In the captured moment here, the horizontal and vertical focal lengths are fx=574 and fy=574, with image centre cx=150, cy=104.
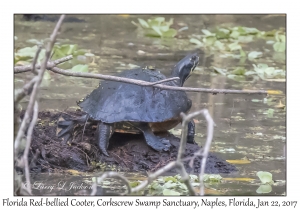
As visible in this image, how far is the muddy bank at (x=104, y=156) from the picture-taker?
4.04m

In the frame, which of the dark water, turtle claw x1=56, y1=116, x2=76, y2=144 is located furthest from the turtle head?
turtle claw x1=56, y1=116, x2=76, y2=144

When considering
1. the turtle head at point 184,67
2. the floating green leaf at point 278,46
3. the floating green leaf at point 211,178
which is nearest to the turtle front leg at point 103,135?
the floating green leaf at point 211,178

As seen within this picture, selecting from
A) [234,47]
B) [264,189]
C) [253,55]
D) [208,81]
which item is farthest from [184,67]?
[234,47]

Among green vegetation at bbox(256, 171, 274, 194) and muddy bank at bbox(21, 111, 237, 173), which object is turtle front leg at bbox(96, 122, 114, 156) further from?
green vegetation at bbox(256, 171, 274, 194)

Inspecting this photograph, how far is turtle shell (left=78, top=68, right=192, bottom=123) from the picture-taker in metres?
4.16

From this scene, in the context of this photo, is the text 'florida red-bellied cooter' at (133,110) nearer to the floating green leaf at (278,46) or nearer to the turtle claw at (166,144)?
the turtle claw at (166,144)

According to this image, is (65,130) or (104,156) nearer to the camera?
(104,156)

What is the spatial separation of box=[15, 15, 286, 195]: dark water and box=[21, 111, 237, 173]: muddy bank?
0.34 metres

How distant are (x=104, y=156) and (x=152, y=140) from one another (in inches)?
14.7

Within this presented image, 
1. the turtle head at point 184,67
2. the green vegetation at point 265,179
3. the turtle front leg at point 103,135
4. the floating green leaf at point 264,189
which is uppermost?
the turtle head at point 184,67

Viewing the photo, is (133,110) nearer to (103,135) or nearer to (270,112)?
(103,135)

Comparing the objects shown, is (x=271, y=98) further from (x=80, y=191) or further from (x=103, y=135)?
(x=80, y=191)

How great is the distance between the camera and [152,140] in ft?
13.9

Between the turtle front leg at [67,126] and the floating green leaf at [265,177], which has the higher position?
the turtle front leg at [67,126]
